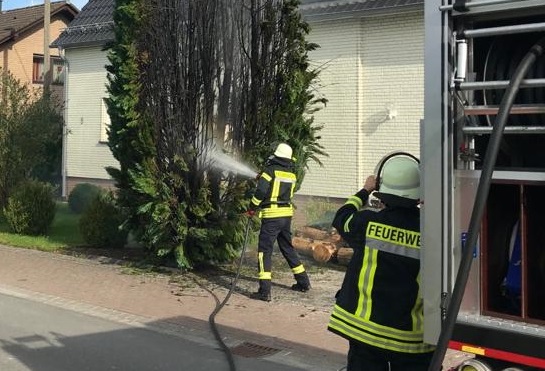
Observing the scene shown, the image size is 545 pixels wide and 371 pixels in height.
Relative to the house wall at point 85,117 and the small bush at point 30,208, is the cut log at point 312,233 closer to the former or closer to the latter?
the small bush at point 30,208

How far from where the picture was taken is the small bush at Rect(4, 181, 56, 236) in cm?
1297

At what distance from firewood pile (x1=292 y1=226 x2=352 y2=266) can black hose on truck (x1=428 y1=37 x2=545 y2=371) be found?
25.1ft

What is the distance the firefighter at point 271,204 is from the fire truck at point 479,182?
5.26m

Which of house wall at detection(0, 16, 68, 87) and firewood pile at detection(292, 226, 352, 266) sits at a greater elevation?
house wall at detection(0, 16, 68, 87)

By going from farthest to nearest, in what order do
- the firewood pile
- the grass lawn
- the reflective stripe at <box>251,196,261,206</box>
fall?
the grass lawn < the firewood pile < the reflective stripe at <box>251,196,261,206</box>

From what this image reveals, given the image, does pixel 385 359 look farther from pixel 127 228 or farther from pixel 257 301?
pixel 127 228

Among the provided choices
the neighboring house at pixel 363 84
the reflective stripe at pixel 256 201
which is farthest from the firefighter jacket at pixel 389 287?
the neighboring house at pixel 363 84

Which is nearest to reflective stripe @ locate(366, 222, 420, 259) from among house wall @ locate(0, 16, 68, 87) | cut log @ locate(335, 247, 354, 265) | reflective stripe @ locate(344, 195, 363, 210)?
reflective stripe @ locate(344, 195, 363, 210)

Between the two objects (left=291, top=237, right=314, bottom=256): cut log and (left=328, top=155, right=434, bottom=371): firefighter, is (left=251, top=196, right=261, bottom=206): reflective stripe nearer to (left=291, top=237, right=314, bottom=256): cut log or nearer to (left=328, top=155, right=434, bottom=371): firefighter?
(left=291, top=237, right=314, bottom=256): cut log

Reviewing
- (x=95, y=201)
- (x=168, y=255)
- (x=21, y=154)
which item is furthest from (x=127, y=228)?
(x=21, y=154)

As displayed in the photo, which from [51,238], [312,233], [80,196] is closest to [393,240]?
[312,233]

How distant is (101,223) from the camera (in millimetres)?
11570

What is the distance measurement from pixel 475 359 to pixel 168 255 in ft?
24.0

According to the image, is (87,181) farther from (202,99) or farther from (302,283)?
(302,283)
